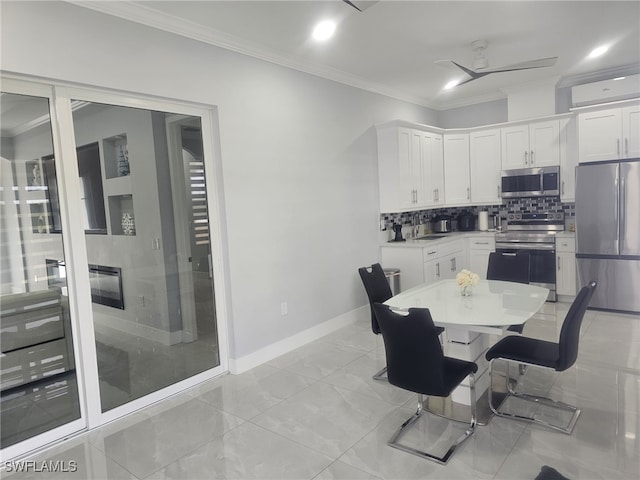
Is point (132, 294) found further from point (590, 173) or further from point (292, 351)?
point (590, 173)

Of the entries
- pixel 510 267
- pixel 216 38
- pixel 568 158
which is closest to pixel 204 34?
pixel 216 38

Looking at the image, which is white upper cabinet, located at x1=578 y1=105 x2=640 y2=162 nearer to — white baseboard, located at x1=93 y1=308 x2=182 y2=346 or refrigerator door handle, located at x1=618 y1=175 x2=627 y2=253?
refrigerator door handle, located at x1=618 y1=175 x2=627 y2=253

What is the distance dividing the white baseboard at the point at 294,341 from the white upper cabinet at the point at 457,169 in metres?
2.33

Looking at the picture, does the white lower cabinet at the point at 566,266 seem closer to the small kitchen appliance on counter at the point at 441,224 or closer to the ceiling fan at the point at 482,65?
the small kitchen appliance on counter at the point at 441,224

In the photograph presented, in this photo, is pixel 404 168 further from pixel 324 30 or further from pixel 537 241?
pixel 324 30

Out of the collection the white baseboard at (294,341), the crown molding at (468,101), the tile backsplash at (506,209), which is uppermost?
the crown molding at (468,101)

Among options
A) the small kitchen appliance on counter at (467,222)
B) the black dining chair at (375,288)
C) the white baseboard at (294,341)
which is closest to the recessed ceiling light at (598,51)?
the small kitchen appliance on counter at (467,222)

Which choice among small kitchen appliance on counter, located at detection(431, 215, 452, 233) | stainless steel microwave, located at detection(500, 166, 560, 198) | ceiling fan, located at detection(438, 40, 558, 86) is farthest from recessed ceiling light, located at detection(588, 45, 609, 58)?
small kitchen appliance on counter, located at detection(431, 215, 452, 233)

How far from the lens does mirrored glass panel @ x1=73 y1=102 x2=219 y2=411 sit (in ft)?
9.77

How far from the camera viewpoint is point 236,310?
3.68m

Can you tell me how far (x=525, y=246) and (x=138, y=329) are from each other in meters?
4.82

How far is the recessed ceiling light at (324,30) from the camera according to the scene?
3.34 metres

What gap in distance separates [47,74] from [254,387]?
2.65 metres

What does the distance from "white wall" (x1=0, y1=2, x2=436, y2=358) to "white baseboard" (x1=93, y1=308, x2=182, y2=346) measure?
518mm
